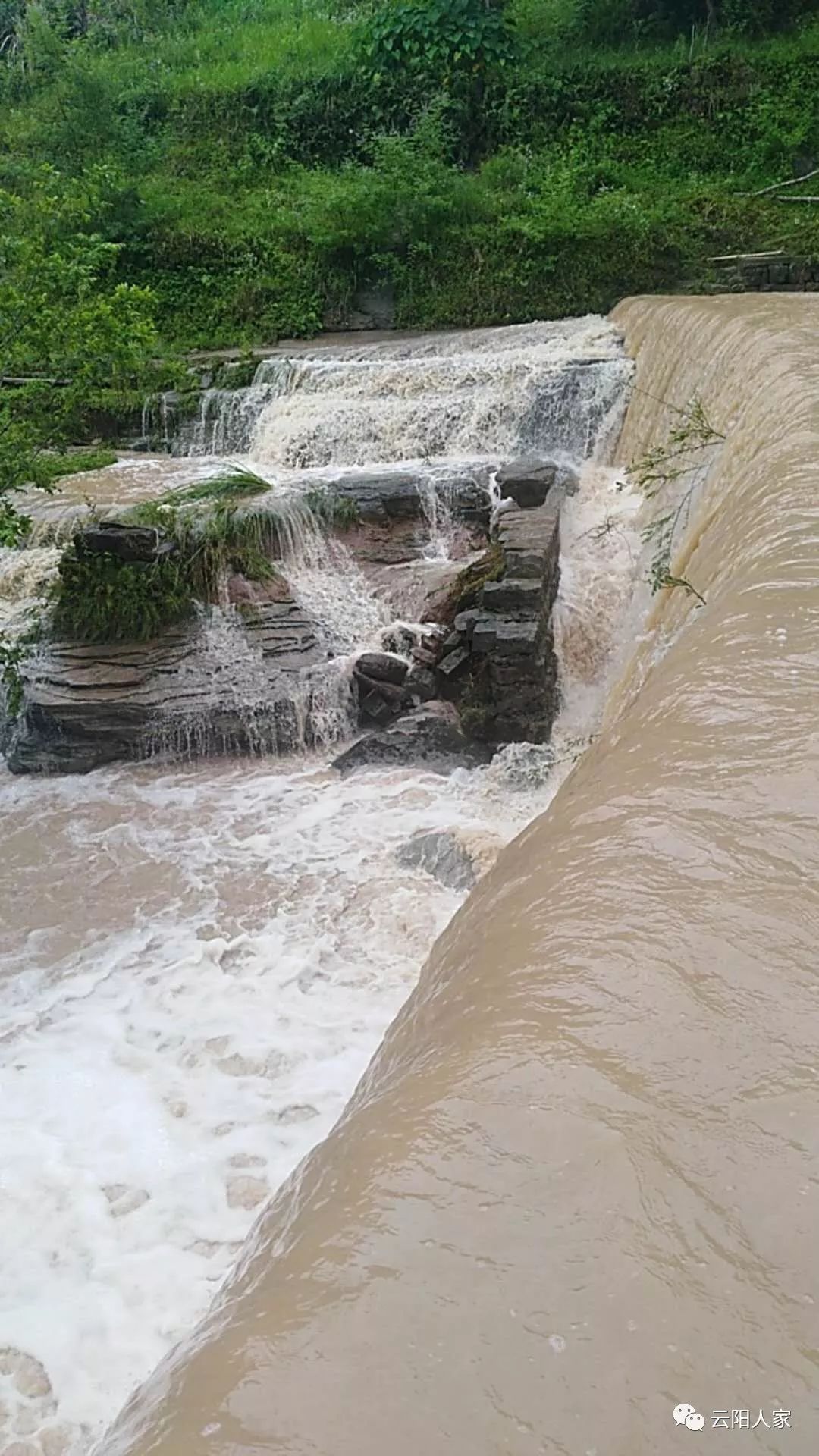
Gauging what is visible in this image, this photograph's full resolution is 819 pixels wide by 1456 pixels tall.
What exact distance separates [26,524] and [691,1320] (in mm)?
5775

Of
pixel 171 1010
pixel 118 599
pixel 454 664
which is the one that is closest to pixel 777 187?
pixel 454 664

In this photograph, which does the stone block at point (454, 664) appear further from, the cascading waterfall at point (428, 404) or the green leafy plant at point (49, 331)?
the green leafy plant at point (49, 331)

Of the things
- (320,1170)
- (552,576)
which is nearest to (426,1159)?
(320,1170)

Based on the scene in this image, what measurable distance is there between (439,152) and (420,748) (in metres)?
11.5

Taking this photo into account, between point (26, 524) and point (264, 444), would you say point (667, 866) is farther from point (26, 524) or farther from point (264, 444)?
point (264, 444)

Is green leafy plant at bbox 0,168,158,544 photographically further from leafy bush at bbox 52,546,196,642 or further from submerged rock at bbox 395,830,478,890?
submerged rock at bbox 395,830,478,890

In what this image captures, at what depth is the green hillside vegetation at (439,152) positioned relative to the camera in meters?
12.8

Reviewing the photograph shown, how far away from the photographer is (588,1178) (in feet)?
4.83

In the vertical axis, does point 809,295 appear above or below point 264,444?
above

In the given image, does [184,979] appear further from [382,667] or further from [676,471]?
[676,471]

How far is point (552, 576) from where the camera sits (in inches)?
285

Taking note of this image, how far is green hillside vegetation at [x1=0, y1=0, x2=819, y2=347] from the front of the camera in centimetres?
1281

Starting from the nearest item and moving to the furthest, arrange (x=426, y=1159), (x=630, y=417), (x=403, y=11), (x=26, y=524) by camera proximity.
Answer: (x=426, y=1159) < (x=26, y=524) < (x=630, y=417) < (x=403, y=11)

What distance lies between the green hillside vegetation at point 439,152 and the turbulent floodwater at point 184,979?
5431 millimetres
